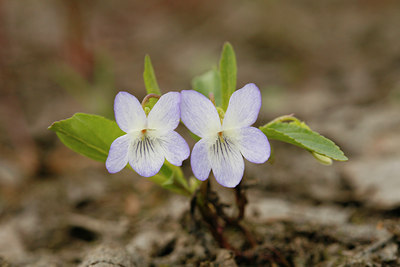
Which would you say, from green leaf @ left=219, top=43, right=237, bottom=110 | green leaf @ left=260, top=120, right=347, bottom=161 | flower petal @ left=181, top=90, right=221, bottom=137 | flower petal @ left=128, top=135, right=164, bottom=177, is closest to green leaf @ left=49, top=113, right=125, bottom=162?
flower petal @ left=128, top=135, right=164, bottom=177

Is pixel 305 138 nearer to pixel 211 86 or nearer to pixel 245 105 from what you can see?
pixel 245 105

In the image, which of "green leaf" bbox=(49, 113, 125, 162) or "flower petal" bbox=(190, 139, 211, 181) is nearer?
"flower petal" bbox=(190, 139, 211, 181)

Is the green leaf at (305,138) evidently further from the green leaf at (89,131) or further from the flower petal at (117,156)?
the green leaf at (89,131)

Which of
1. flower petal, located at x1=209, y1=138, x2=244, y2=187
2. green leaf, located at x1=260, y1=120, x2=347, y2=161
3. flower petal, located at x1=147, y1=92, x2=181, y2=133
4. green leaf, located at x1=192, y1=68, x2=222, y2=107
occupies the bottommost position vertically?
flower petal, located at x1=209, y1=138, x2=244, y2=187

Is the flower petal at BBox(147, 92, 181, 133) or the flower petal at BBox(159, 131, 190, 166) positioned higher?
the flower petal at BBox(147, 92, 181, 133)

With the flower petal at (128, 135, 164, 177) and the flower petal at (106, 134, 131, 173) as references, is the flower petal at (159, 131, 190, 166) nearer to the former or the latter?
the flower petal at (128, 135, 164, 177)


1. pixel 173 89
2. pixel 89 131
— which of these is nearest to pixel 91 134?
pixel 89 131

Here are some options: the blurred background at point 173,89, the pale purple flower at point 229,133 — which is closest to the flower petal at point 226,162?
the pale purple flower at point 229,133
